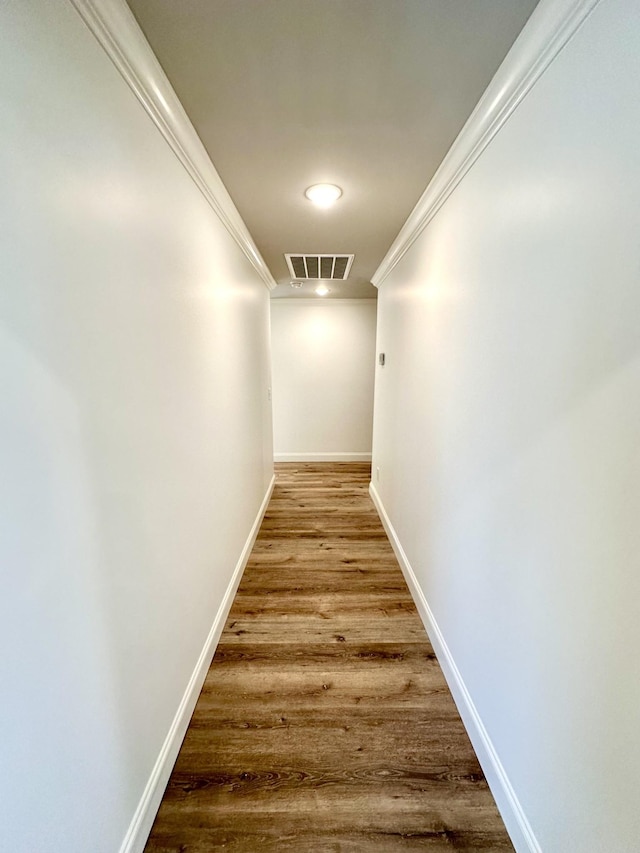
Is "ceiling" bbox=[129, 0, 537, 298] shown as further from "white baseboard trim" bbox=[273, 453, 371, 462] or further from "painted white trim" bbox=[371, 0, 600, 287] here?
"white baseboard trim" bbox=[273, 453, 371, 462]

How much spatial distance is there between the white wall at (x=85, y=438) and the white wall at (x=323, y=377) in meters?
3.63

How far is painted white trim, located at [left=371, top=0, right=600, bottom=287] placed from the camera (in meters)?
0.82

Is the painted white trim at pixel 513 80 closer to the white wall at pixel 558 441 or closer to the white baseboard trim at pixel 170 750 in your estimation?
the white wall at pixel 558 441

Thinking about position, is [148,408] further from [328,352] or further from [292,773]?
[328,352]

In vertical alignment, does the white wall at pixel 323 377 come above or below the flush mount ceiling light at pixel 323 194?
below

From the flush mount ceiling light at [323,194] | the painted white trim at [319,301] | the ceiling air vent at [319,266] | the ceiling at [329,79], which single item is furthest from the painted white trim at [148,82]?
the painted white trim at [319,301]

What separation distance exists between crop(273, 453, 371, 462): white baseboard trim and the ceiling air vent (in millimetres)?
2563

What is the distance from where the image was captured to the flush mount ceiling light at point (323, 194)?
1773 mm

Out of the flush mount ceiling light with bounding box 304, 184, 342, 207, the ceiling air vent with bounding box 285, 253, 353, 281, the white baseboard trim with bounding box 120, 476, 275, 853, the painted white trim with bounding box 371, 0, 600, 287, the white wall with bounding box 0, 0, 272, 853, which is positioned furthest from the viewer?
the ceiling air vent with bounding box 285, 253, 353, 281

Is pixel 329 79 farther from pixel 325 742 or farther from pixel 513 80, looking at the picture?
pixel 325 742

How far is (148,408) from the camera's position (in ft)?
3.58

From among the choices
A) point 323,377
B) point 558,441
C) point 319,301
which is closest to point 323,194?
point 558,441

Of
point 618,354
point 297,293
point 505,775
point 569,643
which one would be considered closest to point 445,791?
point 505,775

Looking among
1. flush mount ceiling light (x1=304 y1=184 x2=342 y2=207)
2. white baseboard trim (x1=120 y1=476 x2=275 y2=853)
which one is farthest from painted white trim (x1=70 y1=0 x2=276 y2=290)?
white baseboard trim (x1=120 y1=476 x2=275 y2=853)
